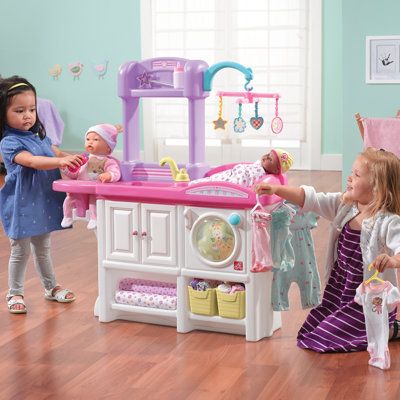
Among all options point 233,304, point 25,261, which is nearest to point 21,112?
point 25,261

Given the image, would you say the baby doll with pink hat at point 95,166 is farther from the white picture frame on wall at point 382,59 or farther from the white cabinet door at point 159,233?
the white picture frame on wall at point 382,59

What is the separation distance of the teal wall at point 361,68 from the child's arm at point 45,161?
205cm

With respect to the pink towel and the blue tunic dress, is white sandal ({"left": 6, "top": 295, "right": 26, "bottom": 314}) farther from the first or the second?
the pink towel

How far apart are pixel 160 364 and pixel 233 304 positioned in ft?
1.09

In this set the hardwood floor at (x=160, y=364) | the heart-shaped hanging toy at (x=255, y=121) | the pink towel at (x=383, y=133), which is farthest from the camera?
the pink towel at (x=383, y=133)

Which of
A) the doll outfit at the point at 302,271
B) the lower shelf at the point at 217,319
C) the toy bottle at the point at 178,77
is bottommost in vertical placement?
the lower shelf at the point at 217,319

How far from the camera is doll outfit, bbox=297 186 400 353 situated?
2580 mm

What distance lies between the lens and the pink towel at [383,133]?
4086 millimetres

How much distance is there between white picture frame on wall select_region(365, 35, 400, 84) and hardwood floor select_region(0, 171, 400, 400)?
188 centimetres

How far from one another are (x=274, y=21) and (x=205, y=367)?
16.0 ft

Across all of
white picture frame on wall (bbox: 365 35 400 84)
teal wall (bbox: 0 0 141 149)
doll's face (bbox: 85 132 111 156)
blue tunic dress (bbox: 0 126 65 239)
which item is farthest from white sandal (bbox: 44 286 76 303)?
teal wall (bbox: 0 0 141 149)

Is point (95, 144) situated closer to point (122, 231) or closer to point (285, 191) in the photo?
point (122, 231)

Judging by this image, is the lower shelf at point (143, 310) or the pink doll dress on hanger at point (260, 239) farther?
the lower shelf at point (143, 310)

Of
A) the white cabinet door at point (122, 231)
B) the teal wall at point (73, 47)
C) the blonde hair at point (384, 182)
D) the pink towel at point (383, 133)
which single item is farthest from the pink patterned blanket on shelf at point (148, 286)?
the teal wall at point (73, 47)
